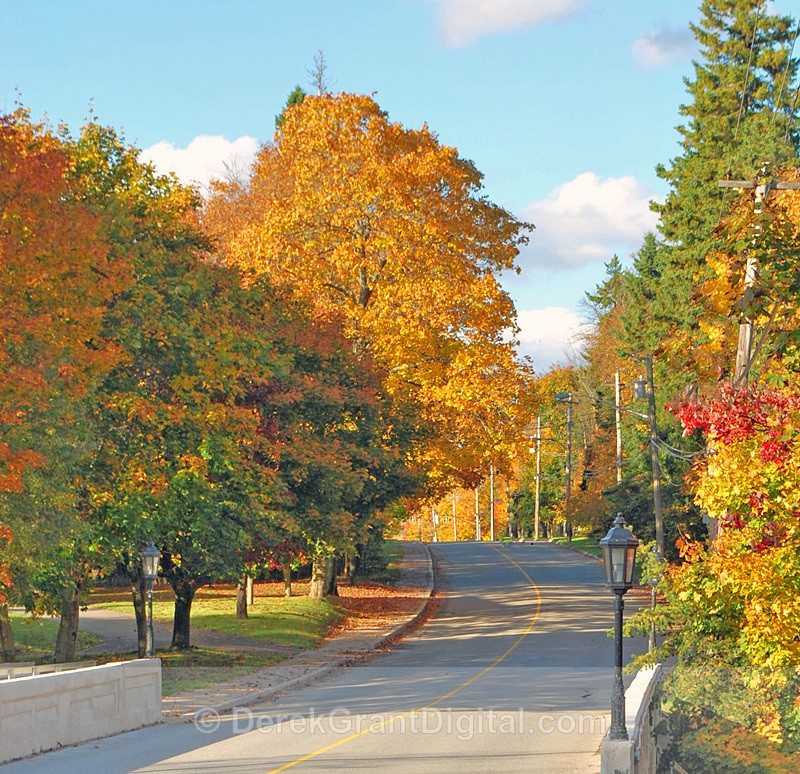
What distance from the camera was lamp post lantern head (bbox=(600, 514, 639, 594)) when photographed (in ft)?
48.2

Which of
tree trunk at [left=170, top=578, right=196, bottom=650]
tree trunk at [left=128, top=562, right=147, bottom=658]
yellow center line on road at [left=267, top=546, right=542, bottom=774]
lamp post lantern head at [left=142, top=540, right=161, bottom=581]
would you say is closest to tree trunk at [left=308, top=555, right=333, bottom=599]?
yellow center line on road at [left=267, top=546, right=542, bottom=774]

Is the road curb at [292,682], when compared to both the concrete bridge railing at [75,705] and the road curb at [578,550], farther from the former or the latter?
the road curb at [578,550]

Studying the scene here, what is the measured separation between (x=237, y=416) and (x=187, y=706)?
259 inches

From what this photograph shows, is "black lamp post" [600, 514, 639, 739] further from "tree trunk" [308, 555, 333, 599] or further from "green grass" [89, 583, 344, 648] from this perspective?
"tree trunk" [308, 555, 333, 599]

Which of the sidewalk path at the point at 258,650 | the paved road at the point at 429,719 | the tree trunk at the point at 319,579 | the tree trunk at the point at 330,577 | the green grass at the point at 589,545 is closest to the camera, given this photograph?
the paved road at the point at 429,719

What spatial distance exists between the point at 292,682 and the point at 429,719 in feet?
25.1

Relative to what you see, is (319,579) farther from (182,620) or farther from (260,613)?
(182,620)

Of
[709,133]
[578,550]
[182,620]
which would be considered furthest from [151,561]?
[578,550]

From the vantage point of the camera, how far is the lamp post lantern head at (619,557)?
48.2 feet

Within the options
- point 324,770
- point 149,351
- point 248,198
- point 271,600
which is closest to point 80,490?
point 149,351

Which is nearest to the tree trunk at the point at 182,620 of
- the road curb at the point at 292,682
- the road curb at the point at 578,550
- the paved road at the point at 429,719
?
the road curb at the point at 292,682

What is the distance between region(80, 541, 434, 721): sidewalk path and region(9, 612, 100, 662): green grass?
0.63 meters

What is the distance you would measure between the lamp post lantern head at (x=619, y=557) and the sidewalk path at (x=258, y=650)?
10.2 m

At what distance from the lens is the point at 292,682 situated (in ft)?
90.0
